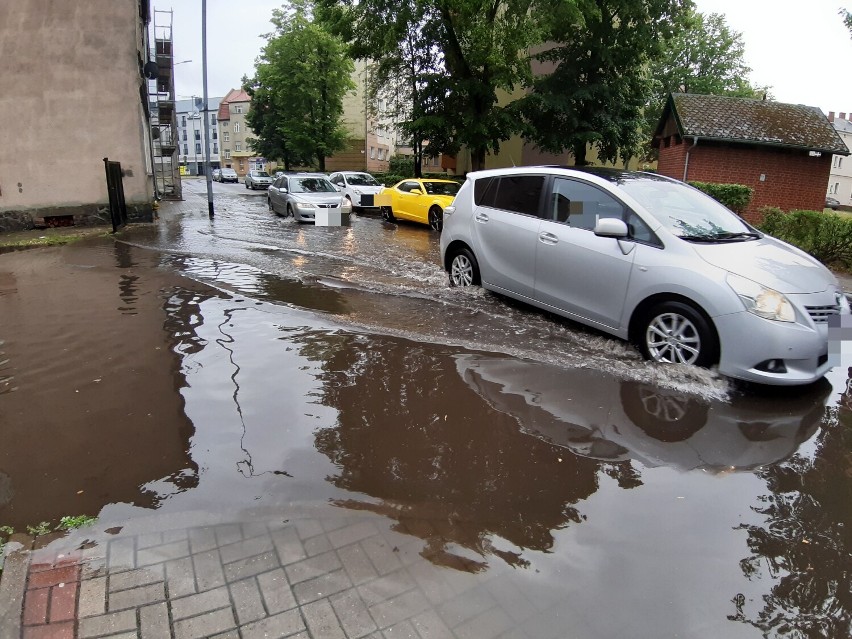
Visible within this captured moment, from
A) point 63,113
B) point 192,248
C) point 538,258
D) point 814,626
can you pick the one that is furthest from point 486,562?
point 63,113

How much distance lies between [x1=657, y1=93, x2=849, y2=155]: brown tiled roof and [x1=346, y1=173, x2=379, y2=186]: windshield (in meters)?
12.5

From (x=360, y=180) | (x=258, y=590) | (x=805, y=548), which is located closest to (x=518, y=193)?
(x=805, y=548)

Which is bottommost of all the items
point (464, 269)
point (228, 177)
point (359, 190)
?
point (464, 269)

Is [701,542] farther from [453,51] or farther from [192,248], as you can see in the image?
[453,51]

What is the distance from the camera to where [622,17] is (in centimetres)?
1845

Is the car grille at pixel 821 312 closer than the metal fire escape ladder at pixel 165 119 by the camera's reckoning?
Yes

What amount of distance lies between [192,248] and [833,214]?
12.6 meters

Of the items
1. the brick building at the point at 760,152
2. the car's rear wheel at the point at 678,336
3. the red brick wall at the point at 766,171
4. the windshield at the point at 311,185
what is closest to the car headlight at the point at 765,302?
the car's rear wheel at the point at 678,336

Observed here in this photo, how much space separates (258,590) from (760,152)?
25.5m

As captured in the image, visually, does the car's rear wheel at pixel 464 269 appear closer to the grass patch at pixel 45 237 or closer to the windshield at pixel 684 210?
the windshield at pixel 684 210

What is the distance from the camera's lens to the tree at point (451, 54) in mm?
18078

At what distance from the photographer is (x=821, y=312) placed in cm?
445

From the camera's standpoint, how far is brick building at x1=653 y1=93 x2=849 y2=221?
73.5 ft

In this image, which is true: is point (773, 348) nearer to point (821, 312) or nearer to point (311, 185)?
point (821, 312)
